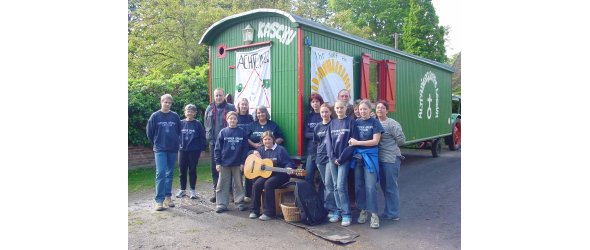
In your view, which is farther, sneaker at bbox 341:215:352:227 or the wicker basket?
the wicker basket

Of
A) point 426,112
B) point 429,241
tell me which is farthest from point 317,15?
point 429,241

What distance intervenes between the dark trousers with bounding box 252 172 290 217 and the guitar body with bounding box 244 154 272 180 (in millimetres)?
68

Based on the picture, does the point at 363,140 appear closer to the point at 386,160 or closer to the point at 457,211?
the point at 386,160

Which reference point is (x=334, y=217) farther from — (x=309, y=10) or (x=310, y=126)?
(x=309, y=10)

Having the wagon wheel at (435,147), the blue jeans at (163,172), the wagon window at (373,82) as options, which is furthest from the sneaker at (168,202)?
the wagon wheel at (435,147)

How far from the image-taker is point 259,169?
543 centimetres

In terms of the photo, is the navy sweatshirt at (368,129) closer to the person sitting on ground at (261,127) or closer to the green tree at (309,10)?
the person sitting on ground at (261,127)

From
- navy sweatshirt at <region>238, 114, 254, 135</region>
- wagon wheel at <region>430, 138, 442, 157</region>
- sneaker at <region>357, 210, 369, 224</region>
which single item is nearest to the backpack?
sneaker at <region>357, 210, 369, 224</region>

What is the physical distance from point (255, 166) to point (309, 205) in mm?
907

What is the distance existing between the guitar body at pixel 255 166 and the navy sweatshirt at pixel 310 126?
59 cm

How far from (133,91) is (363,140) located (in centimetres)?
608

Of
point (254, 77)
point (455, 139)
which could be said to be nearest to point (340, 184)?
point (254, 77)

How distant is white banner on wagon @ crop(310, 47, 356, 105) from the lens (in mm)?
5988

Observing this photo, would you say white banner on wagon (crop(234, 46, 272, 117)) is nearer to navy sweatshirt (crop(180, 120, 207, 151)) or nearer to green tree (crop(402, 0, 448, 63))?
navy sweatshirt (crop(180, 120, 207, 151))
